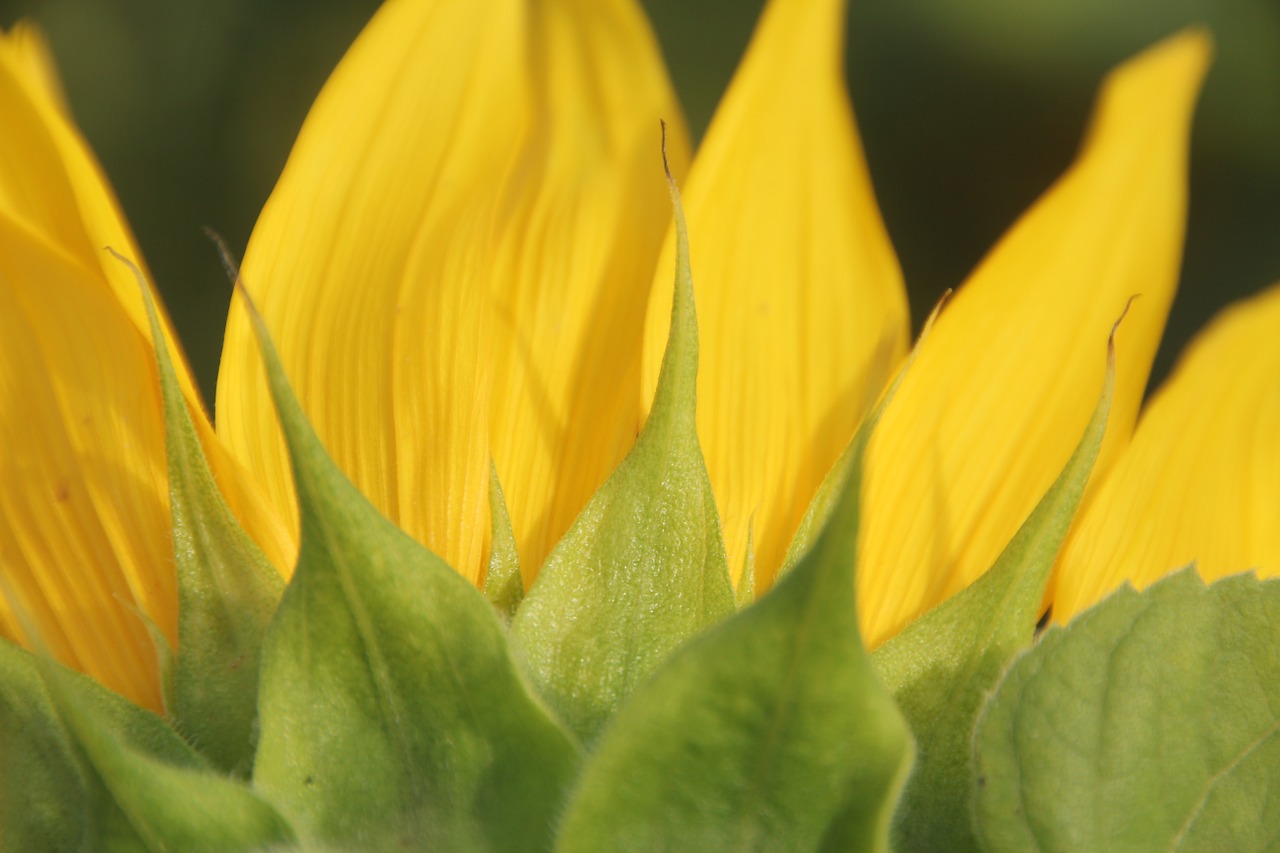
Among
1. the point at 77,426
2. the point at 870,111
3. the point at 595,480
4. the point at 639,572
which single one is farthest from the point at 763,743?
the point at 870,111

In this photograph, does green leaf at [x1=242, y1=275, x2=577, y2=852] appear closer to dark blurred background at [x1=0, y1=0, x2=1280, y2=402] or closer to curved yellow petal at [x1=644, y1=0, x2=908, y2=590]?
curved yellow petal at [x1=644, y1=0, x2=908, y2=590]


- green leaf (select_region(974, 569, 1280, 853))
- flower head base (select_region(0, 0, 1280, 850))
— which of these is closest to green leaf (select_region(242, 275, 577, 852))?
flower head base (select_region(0, 0, 1280, 850))

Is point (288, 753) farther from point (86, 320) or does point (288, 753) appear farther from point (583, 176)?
point (583, 176)

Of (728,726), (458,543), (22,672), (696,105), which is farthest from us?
(696,105)

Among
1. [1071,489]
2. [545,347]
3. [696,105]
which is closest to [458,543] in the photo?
[545,347]

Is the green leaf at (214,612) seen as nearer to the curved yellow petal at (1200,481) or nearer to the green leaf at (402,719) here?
the green leaf at (402,719)

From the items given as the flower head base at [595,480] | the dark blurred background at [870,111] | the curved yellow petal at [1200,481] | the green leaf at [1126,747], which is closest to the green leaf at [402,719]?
the flower head base at [595,480]

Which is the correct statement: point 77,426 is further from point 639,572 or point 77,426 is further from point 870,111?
point 870,111
